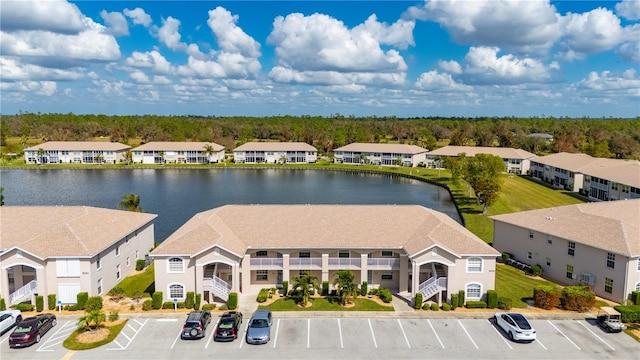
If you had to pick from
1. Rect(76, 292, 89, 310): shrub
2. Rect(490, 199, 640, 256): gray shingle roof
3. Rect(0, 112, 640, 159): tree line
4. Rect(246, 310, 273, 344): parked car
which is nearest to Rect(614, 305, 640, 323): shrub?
Rect(490, 199, 640, 256): gray shingle roof

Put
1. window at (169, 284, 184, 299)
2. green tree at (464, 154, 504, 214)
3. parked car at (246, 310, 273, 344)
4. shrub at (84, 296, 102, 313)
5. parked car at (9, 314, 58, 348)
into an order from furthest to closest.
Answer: green tree at (464, 154, 504, 214) → window at (169, 284, 184, 299) → shrub at (84, 296, 102, 313) → parked car at (246, 310, 273, 344) → parked car at (9, 314, 58, 348)

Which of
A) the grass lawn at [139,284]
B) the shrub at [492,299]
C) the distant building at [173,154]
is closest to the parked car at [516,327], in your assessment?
the shrub at [492,299]

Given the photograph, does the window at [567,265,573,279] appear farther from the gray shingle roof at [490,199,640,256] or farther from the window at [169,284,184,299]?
the window at [169,284,184,299]

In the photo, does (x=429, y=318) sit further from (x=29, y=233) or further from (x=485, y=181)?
(x=485, y=181)

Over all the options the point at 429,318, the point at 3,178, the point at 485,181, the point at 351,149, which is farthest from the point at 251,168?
the point at 429,318

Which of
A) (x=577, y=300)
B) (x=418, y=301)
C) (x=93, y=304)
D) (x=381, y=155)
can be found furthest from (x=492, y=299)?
(x=381, y=155)

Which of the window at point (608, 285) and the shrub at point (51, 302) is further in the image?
the window at point (608, 285)

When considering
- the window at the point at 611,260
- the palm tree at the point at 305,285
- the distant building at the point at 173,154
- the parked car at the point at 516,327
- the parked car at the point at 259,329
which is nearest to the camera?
the parked car at the point at 259,329

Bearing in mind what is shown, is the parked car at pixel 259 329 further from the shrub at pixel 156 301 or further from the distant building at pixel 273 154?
the distant building at pixel 273 154
